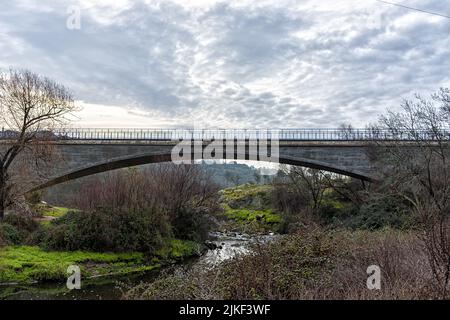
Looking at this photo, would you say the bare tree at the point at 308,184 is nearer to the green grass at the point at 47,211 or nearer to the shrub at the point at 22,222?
the green grass at the point at 47,211

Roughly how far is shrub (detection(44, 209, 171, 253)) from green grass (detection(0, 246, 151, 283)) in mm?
573

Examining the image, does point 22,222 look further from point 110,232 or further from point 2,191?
point 110,232

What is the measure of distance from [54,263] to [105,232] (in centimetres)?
334

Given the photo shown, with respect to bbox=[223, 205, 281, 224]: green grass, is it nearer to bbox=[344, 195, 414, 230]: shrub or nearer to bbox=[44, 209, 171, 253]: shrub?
bbox=[344, 195, 414, 230]: shrub

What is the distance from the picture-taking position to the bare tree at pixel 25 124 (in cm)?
1980

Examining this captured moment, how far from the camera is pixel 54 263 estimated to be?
17.7 m

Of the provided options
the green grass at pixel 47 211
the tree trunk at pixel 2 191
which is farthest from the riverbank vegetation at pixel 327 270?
the green grass at pixel 47 211

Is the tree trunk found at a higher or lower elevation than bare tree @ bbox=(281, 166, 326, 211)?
lower

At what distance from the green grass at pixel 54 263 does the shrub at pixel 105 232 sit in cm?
57

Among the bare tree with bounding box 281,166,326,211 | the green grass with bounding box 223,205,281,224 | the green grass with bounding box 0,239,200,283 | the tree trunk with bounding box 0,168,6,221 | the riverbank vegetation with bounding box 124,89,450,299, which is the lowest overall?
the green grass with bounding box 0,239,200,283

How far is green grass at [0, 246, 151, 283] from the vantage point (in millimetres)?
16422

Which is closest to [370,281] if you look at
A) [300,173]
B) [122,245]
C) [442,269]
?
[442,269]

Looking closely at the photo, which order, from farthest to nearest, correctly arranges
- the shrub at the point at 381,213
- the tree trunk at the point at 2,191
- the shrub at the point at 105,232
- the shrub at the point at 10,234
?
the shrub at the point at 381,213, the shrub at the point at 105,232, the tree trunk at the point at 2,191, the shrub at the point at 10,234

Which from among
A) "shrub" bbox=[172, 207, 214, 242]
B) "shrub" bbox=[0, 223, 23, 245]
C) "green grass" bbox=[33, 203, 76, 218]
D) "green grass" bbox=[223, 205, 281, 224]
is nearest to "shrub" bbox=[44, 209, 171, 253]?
Answer: "shrub" bbox=[0, 223, 23, 245]
